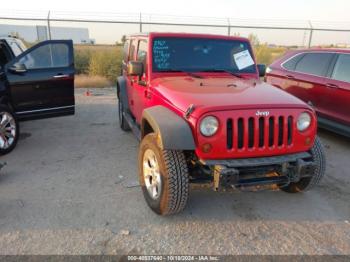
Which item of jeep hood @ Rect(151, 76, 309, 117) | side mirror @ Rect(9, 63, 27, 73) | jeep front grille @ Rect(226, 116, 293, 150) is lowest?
jeep front grille @ Rect(226, 116, 293, 150)

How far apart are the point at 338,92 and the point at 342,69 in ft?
1.47

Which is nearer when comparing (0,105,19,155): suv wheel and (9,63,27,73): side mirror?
(0,105,19,155): suv wheel

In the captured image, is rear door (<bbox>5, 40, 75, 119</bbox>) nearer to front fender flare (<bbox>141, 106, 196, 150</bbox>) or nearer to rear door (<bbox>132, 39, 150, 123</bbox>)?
rear door (<bbox>132, 39, 150, 123</bbox>)

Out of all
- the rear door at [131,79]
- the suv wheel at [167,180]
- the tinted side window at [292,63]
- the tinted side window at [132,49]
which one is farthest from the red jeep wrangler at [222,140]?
the tinted side window at [292,63]

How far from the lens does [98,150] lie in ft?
18.3

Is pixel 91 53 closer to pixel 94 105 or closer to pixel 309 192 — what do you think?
pixel 94 105

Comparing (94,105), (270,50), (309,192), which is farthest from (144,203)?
(270,50)

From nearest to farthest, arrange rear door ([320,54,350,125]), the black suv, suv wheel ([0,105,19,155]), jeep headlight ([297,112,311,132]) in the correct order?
jeep headlight ([297,112,311,132]) < suv wheel ([0,105,19,155]) < the black suv < rear door ([320,54,350,125])

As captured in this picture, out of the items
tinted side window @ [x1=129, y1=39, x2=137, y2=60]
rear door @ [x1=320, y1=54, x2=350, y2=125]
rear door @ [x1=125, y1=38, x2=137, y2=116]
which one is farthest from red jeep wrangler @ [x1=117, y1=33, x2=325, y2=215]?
rear door @ [x1=320, y1=54, x2=350, y2=125]

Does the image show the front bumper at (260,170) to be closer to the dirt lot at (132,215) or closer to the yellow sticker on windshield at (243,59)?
the dirt lot at (132,215)

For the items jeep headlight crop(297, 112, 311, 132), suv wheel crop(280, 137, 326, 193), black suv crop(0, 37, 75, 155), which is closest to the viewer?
jeep headlight crop(297, 112, 311, 132)

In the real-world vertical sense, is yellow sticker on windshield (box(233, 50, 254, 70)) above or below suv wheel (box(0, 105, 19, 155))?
above

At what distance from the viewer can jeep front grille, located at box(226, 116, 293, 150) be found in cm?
314

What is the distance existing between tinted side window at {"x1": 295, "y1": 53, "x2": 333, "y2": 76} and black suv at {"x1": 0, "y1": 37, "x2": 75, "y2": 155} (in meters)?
4.53
